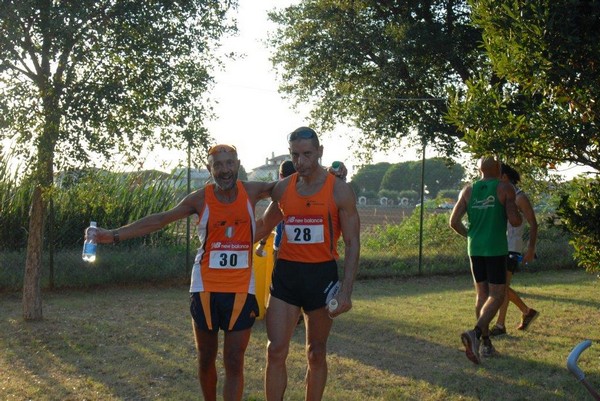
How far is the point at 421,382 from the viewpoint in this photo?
7016 millimetres

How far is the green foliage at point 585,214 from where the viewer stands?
7.16 m

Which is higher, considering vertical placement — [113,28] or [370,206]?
[113,28]

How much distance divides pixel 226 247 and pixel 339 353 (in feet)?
10.6

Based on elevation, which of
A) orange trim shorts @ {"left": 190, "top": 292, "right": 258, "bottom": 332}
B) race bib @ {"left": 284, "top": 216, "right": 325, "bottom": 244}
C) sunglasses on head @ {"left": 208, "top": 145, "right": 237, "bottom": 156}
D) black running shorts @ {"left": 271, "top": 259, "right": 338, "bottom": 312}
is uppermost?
sunglasses on head @ {"left": 208, "top": 145, "right": 237, "bottom": 156}

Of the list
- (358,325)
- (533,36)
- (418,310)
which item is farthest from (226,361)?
(418,310)

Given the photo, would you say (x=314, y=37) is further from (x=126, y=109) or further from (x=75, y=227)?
(x=126, y=109)

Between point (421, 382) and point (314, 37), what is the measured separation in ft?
33.2

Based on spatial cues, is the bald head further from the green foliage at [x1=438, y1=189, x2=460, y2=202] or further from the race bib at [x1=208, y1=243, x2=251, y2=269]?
the green foliage at [x1=438, y1=189, x2=460, y2=202]

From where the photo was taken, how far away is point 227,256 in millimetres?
5406

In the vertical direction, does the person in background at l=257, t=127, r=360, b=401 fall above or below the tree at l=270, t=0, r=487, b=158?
below

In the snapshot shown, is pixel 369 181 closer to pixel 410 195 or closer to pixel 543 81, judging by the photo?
pixel 410 195

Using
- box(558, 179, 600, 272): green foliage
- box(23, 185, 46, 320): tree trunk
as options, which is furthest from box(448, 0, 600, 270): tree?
box(23, 185, 46, 320): tree trunk

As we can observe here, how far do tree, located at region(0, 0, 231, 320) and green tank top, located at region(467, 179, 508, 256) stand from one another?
306 centimetres

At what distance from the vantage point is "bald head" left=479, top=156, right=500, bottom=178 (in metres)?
8.00
